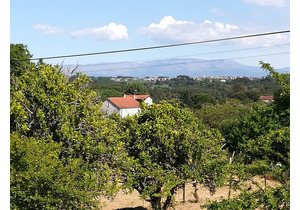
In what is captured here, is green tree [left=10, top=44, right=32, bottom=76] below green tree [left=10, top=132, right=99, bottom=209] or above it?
above

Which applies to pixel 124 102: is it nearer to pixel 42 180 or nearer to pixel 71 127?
pixel 71 127

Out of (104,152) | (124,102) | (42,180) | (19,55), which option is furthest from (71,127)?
(124,102)

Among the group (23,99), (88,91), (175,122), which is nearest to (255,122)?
(175,122)

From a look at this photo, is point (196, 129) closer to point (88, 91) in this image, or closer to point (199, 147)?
point (199, 147)

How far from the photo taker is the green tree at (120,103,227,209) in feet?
30.9

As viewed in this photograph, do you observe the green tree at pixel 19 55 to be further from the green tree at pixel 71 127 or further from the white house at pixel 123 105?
the white house at pixel 123 105

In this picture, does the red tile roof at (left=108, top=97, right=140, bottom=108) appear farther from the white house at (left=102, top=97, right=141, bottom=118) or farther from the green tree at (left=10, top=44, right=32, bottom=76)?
the green tree at (left=10, top=44, right=32, bottom=76)

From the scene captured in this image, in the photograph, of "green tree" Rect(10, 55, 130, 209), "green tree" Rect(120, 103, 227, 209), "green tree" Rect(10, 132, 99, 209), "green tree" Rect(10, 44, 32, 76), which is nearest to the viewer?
"green tree" Rect(10, 132, 99, 209)

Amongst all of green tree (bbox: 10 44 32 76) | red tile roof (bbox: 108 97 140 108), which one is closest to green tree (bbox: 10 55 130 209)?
green tree (bbox: 10 44 32 76)

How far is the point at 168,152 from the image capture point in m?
9.73

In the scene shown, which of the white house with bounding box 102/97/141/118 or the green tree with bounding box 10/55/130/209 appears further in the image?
the white house with bounding box 102/97/141/118

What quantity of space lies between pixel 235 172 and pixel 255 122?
14.2 m

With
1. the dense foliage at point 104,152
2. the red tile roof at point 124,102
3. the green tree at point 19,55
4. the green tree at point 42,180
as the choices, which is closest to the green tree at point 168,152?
the dense foliage at point 104,152

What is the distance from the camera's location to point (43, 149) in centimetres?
744
